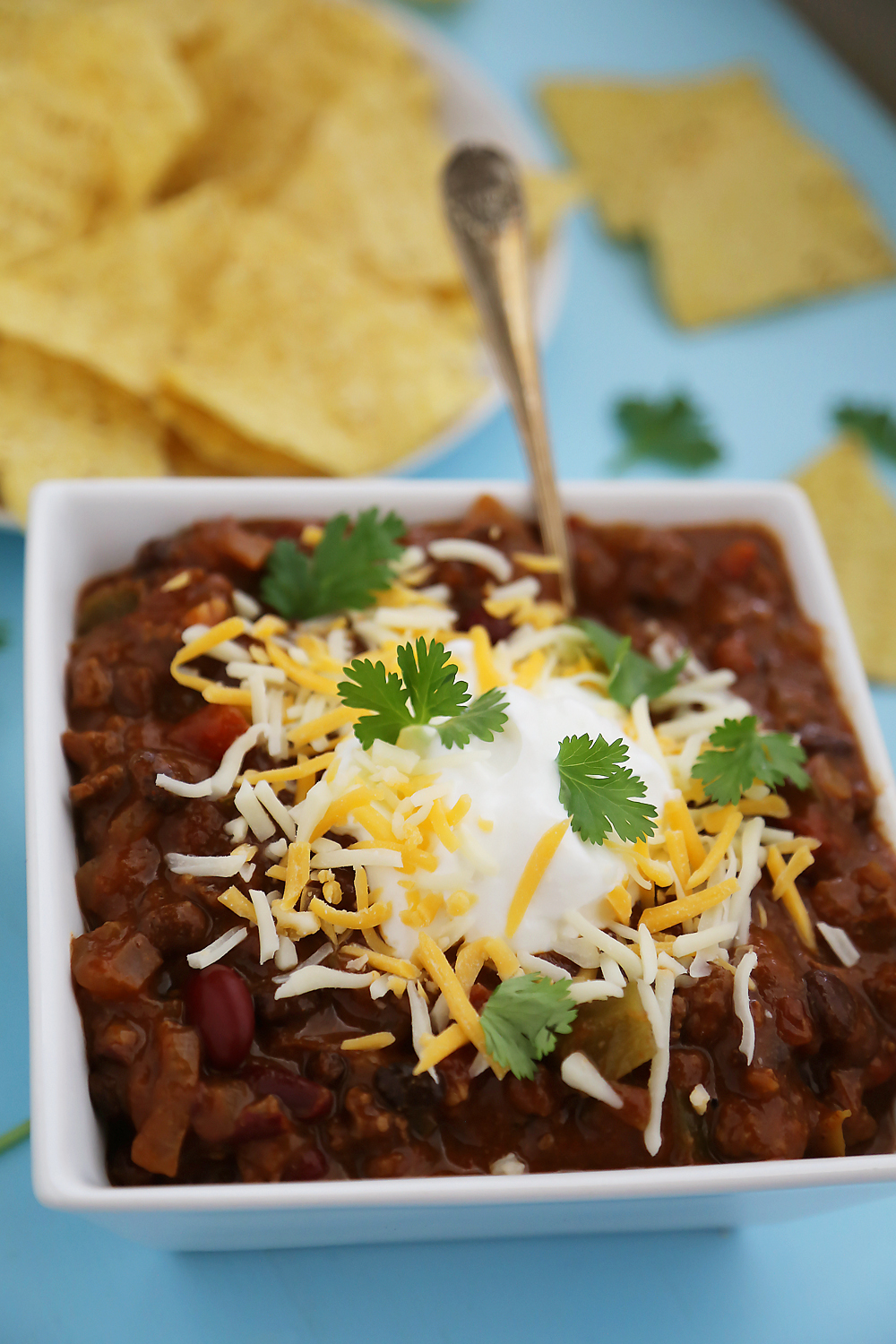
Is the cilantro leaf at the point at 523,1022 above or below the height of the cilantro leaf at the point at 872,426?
below

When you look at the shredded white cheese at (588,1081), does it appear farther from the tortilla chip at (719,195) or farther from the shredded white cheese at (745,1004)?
the tortilla chip at (719,195)

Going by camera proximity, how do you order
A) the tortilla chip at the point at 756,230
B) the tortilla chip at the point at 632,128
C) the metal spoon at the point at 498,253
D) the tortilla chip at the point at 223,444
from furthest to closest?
1. the tortilla chip at the point at 632,128
2. the tortilla chip at the point at 756,230
3. the tortilla chip at the point at 223,444
4. the metal spoon at the point at 498,253

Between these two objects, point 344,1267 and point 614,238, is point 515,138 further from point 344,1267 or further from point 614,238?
point 344,1267

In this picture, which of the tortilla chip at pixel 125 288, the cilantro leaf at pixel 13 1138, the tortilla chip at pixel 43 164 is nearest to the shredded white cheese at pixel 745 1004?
the cilantro leaf at pixel 13 1138

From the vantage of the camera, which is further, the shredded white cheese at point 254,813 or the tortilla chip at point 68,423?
the tortilla chip at point 68,423

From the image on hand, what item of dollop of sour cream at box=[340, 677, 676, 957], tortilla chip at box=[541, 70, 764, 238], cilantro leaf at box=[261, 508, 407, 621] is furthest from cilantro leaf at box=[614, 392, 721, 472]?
dollop of sour cream at box=[340, 677, 676, 957]

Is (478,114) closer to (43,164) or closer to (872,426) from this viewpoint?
(43,164)

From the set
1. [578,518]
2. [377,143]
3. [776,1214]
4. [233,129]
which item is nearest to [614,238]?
[377,143]
